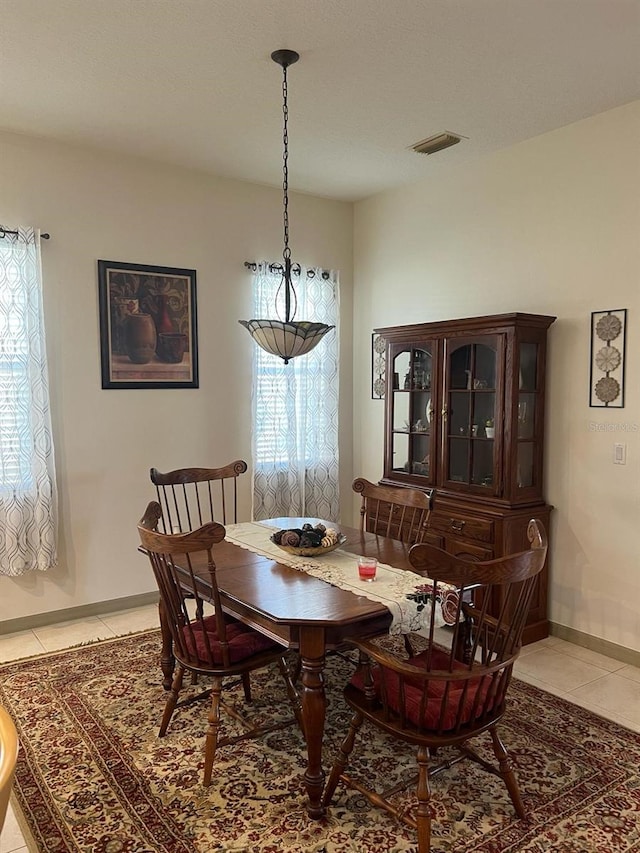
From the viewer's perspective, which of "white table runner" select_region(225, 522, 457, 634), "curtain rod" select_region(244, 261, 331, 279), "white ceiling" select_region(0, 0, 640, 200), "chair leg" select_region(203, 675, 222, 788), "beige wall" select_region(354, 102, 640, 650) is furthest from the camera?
"curtain rod" select_region(244, 261, 331, 279)

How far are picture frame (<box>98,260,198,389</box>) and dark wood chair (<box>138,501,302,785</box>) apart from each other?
176cm

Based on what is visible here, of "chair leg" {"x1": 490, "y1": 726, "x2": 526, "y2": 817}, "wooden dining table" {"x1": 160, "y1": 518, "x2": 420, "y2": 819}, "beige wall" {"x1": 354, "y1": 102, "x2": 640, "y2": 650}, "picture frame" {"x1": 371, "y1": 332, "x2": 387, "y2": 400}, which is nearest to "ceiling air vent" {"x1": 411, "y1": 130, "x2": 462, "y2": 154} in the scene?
"beige wall" {"x1": 354, "y1": 102, "x2": 640, "y2": 650}

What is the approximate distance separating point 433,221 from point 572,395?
166 centimetres

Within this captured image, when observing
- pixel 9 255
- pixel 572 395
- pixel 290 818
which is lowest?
pixel 290 818

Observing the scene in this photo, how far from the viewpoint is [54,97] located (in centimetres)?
324

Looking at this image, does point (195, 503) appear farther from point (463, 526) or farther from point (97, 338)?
point (463, 526)

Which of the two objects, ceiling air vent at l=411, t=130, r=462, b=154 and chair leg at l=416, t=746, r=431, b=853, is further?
ceiling air vent at l=411, t=130, r=462, b=154

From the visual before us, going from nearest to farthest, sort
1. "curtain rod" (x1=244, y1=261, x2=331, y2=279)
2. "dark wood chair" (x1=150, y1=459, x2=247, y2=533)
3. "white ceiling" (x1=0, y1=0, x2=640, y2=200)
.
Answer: "white ceiling" (x1=0, y1=0, x2=640, y2=200) < "dark wood chair" (x1=150, y1=459, x2=247, y2=533) < "curtain rod" (x1=244, y1=261, x2=331, y2=279)

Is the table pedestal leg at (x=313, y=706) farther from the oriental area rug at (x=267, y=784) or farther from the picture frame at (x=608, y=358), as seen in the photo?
the picture frame at (x=608, y=358)

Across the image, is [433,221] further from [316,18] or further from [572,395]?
[316,18]

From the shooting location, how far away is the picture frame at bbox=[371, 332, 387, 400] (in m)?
5.02

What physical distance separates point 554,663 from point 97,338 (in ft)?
10.8

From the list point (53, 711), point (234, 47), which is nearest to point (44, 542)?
point (53, 711)

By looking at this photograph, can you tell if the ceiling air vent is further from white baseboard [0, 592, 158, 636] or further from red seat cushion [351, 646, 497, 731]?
white baseboard [0, 592, 158, 636]
